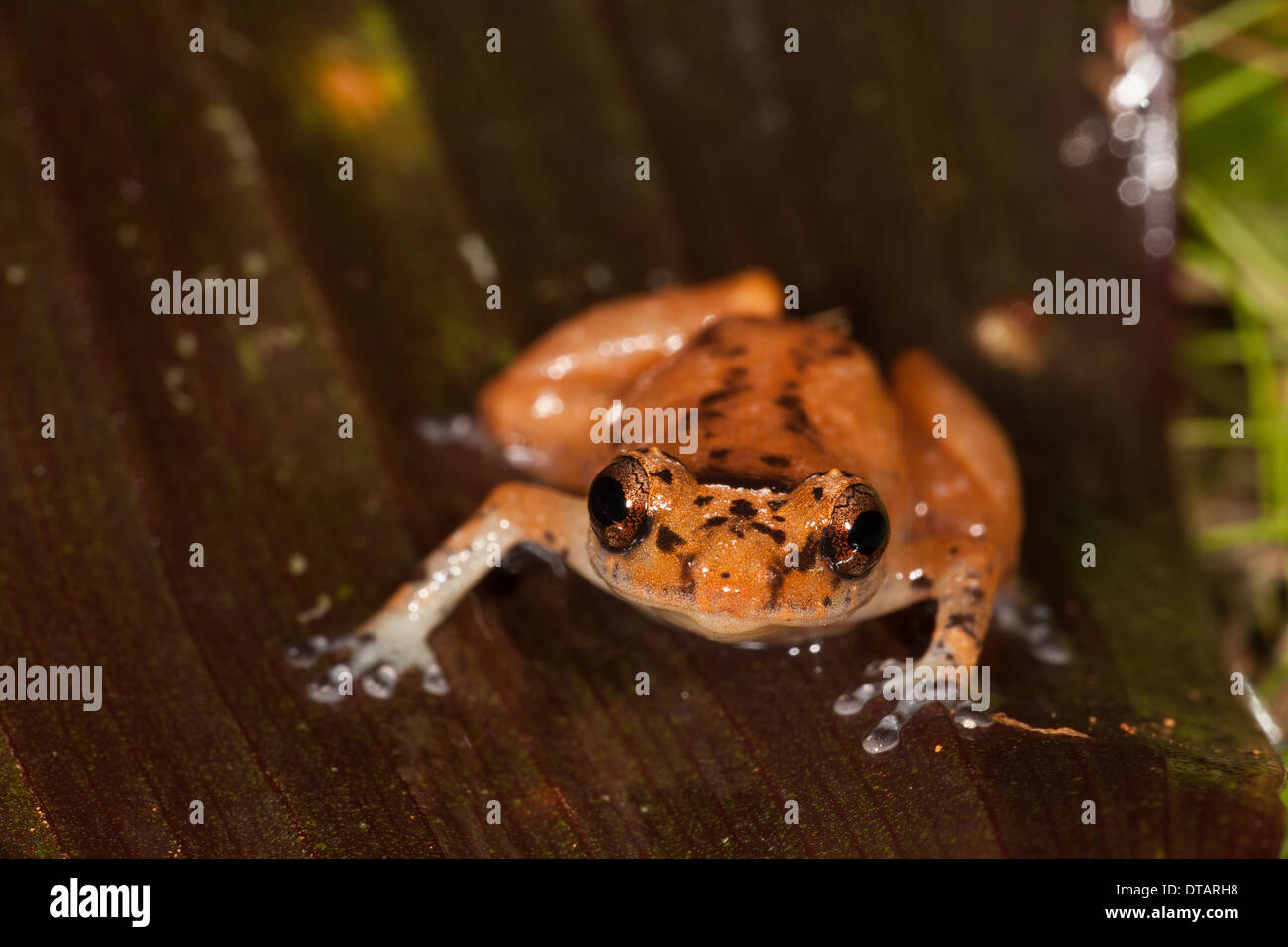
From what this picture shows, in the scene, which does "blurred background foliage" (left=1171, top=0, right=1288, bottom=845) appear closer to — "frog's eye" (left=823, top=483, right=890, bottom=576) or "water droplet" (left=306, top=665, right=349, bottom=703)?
"frog's eye" (left=823, top=483, right=890, bottom=576)

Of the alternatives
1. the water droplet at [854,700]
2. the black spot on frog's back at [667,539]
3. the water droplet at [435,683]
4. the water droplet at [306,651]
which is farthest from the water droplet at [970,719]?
the water droplet at [306,651]

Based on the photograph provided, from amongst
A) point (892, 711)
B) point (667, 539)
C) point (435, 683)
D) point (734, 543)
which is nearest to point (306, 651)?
point (435, 683)

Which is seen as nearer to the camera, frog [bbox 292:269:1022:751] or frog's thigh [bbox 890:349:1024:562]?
frog [bbox 292:269:1022:751]

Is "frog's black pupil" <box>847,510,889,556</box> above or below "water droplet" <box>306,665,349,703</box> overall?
above

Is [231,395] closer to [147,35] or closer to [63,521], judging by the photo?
[63,521]

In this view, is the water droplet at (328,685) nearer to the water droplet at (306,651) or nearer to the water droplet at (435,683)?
the water droplet at (306,651)

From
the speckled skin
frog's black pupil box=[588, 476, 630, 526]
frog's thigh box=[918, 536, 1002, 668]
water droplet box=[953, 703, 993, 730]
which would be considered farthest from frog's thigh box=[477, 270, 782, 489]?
water droplet box=[953, 703, 993, 730]
